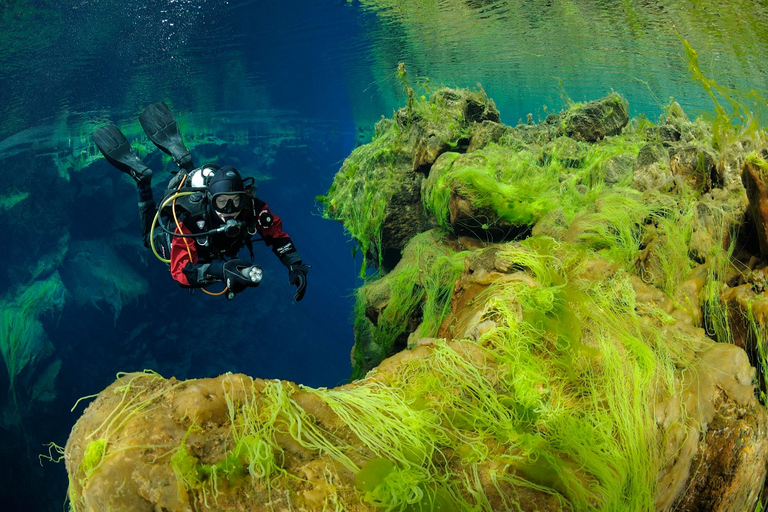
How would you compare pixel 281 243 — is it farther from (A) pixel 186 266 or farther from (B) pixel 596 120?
(B) pixel 596 120

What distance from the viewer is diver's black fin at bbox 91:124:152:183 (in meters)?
6.62

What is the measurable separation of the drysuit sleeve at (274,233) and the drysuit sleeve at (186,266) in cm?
107

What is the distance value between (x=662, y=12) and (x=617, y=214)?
9110 millimetres

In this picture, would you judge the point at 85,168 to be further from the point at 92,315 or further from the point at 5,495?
the point at 5,495

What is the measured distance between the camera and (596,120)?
6.43 meters

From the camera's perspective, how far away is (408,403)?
2.02 m

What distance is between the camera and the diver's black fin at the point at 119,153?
21.7 feet

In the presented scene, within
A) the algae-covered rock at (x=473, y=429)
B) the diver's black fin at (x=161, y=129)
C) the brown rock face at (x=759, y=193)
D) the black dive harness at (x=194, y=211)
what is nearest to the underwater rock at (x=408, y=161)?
the black dive harness at (x=194, y=211)

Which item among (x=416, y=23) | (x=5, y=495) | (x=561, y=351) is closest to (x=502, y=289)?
(x=561, y=351)

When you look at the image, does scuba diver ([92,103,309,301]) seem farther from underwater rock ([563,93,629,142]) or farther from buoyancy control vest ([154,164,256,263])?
underwater rock ([563,93,629,142])

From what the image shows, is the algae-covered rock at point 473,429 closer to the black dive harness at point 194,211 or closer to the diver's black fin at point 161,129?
the black dive harness at point 194,211

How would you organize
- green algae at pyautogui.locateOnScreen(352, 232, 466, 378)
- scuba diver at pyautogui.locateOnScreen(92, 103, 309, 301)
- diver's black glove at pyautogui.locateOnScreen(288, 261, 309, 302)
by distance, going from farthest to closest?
1. diver's black glove at pyautogui.locateOnScreen(288, 261, 309, 302)
2. scuba diver at pyautogui.locateOnScreen(92, 103, 309, 301)
3. green algae at pyautogui.locateOnScreen(352, 232, 466, 378)

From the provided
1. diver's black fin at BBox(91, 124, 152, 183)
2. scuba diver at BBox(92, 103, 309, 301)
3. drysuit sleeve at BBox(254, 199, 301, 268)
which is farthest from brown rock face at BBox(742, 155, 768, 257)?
diver's black fin at BBox(91, 124, 152, 183)

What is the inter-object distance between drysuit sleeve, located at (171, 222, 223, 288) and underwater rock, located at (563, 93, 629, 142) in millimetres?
5648
